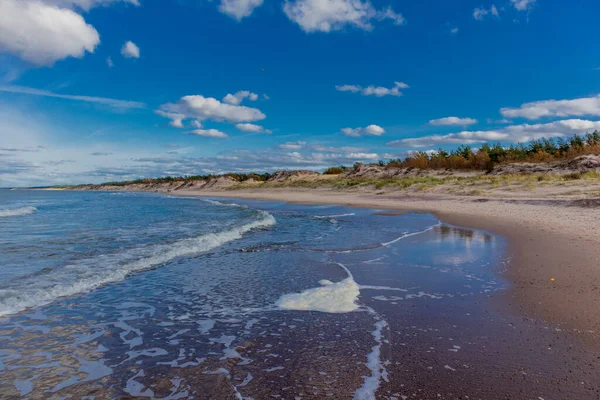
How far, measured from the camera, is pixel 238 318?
4.96 meters

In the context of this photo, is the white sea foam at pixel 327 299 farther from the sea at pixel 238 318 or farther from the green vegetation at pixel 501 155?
the green vegetation at pixel 501 155

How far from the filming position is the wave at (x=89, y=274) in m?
5.77

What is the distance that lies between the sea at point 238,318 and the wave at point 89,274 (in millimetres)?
40

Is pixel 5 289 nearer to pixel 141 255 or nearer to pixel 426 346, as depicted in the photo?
pixel 141 255

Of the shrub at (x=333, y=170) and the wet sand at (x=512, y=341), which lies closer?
the wet sand at (x=512, y=341)

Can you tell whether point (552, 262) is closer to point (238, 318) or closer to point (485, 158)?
point (238, 318)

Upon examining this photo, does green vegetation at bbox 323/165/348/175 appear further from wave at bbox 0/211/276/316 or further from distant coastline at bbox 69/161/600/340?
wave at bbox 0/211/276/316

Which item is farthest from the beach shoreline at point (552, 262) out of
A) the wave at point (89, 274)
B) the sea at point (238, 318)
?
the wave at point (89, 274)

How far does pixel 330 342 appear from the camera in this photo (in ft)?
13.3

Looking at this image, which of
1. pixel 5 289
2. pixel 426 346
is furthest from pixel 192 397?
pixel 5 289

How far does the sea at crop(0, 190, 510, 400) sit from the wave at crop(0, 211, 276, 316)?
40 millimetres

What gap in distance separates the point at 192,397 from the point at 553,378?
314 cm

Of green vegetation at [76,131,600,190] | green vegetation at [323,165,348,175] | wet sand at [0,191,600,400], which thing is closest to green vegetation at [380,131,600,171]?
green vegetation at [76,131,600,190]

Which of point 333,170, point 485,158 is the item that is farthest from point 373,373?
point 333,170
